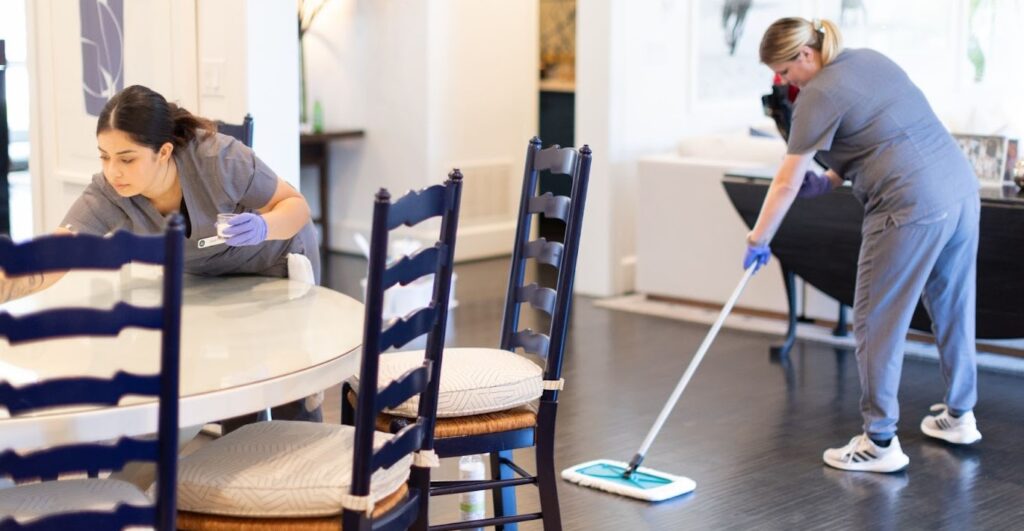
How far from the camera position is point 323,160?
24.7ft

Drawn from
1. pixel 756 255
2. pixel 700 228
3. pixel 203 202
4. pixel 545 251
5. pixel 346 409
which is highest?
pixel 203 202

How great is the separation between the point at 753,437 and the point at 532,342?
4.75 ft

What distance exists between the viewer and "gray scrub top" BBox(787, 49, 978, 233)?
12.2 ft

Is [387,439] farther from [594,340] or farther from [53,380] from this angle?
[594,340]

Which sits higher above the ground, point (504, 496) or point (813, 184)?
point (813, 184)

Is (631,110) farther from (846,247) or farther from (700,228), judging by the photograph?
(846,247)

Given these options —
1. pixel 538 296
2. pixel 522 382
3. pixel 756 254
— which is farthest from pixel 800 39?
pixel 522 382

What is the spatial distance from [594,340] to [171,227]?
3.82 metres

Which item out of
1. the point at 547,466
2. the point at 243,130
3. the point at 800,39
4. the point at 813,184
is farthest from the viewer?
the point at 813,184

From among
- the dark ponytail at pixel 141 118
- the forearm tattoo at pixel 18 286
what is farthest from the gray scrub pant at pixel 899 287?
the forearm tattoo at pixel 18 286

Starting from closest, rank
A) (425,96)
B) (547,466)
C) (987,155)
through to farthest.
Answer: (547,466)
(987,155)
(425,96)

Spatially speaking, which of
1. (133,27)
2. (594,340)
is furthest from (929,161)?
(133,27)

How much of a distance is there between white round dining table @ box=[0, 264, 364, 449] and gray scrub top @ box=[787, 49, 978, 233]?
5.21 ft

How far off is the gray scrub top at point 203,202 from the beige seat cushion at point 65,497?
2.73ft
